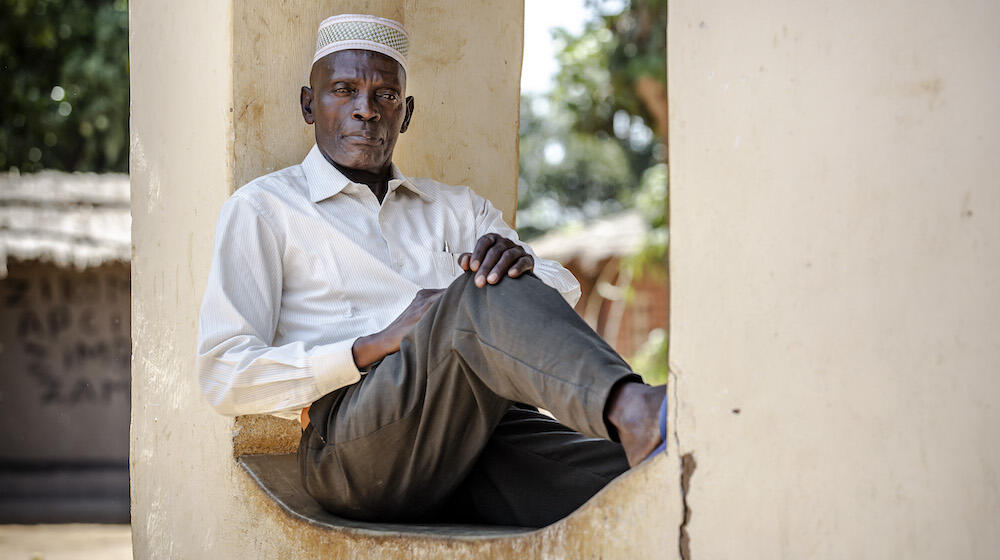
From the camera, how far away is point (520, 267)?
2.03 meters

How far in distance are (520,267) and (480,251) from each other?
0.30 feet

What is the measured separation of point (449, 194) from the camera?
10.0ft

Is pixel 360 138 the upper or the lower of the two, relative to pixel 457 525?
upper

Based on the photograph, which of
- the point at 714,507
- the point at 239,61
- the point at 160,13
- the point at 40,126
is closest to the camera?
the point at 714,507

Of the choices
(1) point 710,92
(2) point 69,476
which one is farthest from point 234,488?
(2) point 69,476

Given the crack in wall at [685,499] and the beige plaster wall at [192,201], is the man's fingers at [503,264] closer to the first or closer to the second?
the crack in wall at [685,499]

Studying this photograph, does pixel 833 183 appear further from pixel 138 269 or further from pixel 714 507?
pixel 138 269

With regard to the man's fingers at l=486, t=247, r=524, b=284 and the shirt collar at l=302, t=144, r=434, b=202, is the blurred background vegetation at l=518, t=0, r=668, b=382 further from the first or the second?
the man's fingers at l=486, t=247, r=524, b=284

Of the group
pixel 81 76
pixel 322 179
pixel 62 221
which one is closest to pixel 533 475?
pixel 322 179

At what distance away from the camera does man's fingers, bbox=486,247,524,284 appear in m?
1.99

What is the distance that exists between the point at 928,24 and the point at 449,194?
1.70 m

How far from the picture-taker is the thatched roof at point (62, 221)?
8328 millimetres

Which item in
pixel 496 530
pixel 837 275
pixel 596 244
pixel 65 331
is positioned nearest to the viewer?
pixel 837 275

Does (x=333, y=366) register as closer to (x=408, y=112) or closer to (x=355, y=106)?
(x=355, y=106)
